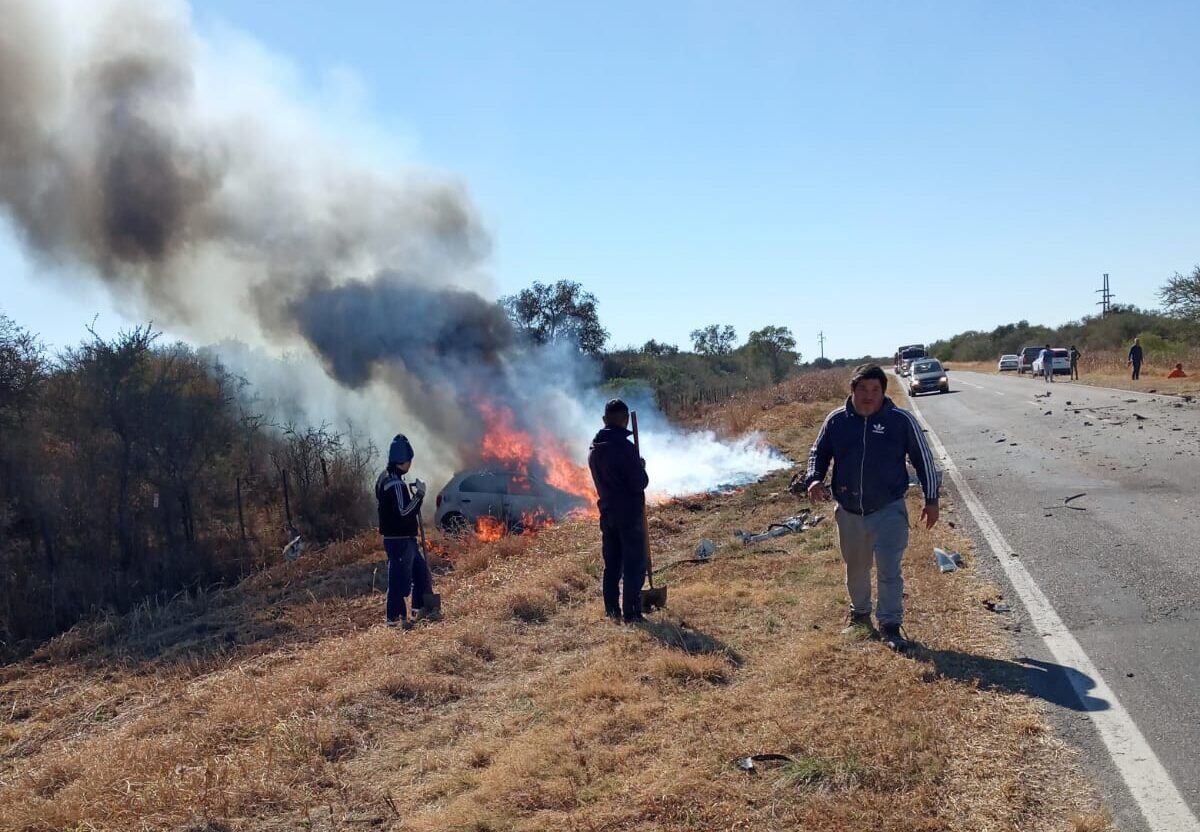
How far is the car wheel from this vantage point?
1641 cm

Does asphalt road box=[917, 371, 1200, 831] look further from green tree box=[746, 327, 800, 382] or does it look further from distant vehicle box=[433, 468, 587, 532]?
green tree box=[746, 327, 800, 382]

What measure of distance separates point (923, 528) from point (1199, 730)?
4978 millimetres

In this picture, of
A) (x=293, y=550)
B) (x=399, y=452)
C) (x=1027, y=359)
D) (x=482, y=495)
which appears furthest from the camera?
(x=1027, y=359)

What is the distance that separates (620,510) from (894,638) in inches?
97.2

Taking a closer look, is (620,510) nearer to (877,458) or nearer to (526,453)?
(877,458)

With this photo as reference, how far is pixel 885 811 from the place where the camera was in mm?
3426

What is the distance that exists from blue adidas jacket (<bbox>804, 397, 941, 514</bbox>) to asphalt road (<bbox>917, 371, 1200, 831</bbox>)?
1.20 m

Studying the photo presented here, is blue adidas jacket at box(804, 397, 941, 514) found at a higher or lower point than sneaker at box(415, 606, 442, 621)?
higher

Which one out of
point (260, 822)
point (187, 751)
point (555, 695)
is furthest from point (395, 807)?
point (187, 751)

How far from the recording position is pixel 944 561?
7465 millimetres

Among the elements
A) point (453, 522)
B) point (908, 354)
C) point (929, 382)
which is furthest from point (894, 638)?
point (908, 354)

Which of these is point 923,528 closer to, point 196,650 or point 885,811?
point 885,811

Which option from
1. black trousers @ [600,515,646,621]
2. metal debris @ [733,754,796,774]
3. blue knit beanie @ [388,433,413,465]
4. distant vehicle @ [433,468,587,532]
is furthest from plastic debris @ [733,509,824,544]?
metal debris @ [733,754,796,774]

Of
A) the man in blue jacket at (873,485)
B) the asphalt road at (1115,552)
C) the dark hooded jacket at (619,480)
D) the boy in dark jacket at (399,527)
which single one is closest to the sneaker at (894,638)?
the man in blue jacket at (873,485)
